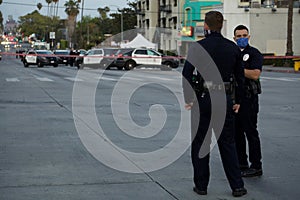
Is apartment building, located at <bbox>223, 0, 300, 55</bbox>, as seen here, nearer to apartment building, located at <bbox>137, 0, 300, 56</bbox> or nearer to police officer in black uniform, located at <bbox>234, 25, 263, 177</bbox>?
apartment building, located at <bbox>137, 0, 300, 56</bbox>

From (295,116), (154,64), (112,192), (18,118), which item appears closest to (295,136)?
(295,116)

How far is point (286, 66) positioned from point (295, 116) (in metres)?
32.3

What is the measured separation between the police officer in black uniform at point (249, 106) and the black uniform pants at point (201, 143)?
82cm

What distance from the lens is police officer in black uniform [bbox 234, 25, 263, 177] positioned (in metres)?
7.12

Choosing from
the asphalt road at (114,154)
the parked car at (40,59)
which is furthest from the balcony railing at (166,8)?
the asphalt road at (114,154)

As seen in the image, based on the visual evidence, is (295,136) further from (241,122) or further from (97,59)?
(97,59)

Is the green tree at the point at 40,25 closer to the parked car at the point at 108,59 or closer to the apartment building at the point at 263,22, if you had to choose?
the apartment building at the point at 263,22

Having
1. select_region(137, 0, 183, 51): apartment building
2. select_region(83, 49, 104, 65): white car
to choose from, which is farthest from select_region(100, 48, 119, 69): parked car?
select_region(137, 0, 183, 51): apartment building

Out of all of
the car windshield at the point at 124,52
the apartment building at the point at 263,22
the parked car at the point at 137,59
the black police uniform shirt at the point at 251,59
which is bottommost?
the parked car at the point at 137,59

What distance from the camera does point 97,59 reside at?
4519 cm

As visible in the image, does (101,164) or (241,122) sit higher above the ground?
(241,122)

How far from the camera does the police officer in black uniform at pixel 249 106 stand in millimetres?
7117

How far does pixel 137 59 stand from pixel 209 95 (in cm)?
3862

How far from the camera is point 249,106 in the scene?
712 cm
